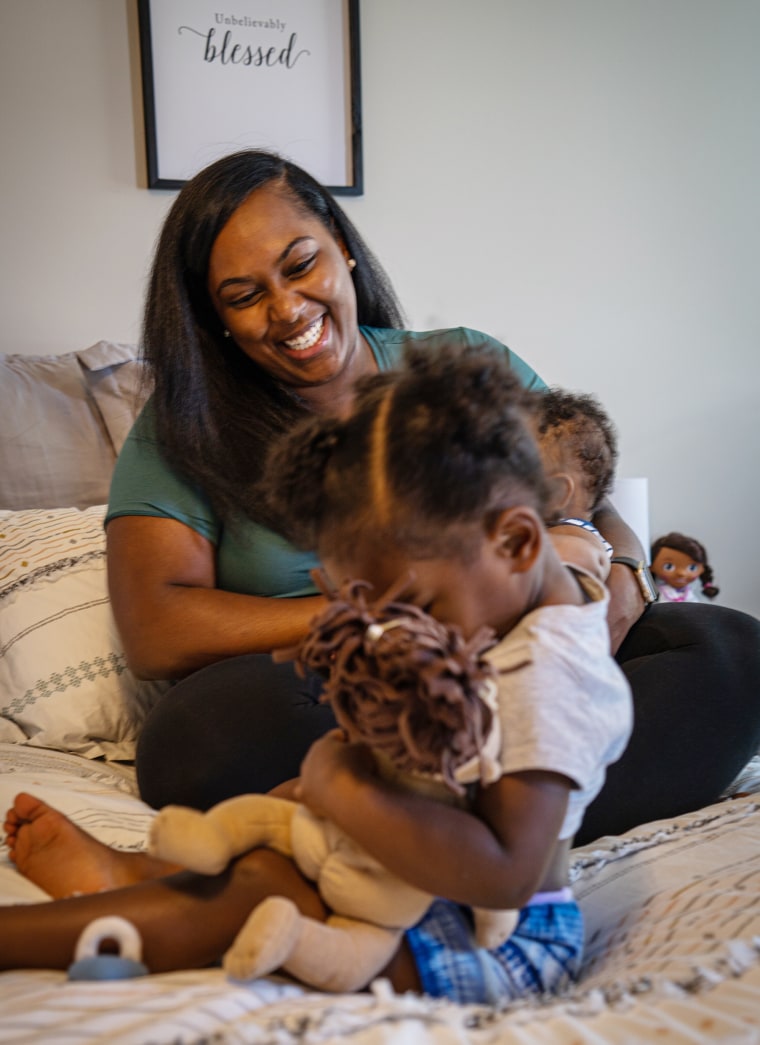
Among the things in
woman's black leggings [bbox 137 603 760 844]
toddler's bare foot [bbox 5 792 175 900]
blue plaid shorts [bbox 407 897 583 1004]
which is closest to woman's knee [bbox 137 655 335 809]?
woman's black leggings [bbox 137 603 760 844]

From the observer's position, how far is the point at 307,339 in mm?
1505

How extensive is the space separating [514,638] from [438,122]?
2.22 meters

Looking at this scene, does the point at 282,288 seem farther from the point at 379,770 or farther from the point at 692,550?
the point at 692,550

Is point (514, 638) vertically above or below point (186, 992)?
above

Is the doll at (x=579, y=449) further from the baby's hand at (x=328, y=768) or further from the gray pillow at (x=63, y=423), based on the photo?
the gray pillow at (x=63, y=423)

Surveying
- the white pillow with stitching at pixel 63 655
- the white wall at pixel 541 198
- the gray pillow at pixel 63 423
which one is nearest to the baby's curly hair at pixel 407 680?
the white pillow with stitching at pixel 63 655

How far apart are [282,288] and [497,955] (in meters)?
0.98

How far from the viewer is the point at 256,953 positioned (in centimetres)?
73

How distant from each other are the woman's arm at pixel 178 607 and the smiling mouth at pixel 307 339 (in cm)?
32

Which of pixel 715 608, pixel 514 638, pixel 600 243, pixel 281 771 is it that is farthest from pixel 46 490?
pixel 600 243

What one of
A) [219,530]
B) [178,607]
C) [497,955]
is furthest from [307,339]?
[497,955]

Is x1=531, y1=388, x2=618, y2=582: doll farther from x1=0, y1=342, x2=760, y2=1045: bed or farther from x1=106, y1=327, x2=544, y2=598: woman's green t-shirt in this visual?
x1=0, y1=342, x2=760, y2=1045: bed

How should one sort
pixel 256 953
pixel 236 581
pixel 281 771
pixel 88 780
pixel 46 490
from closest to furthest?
pixel 256 953
pixel 281 771
pixel 88 780
pixel 236 581
pixel 46 490

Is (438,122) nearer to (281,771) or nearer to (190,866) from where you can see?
(281,771)
